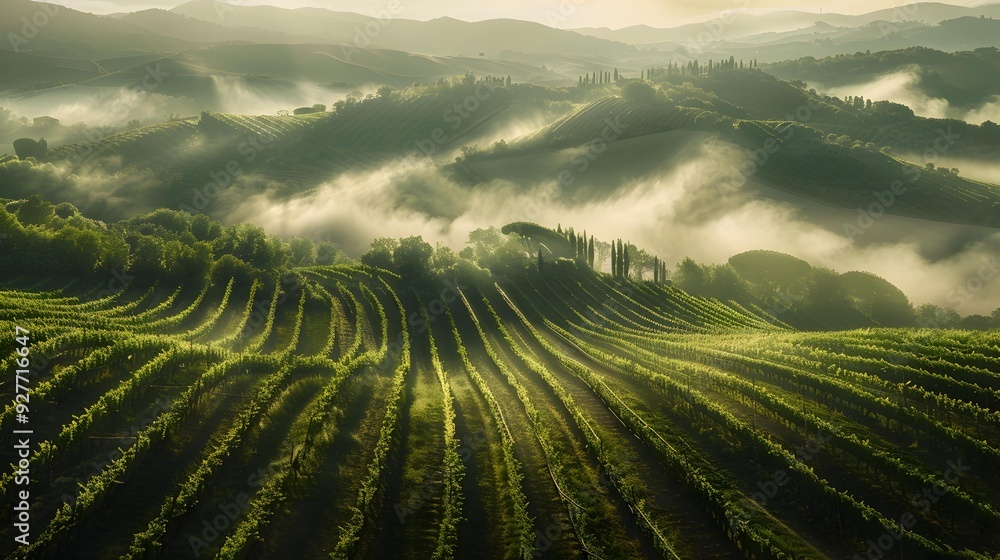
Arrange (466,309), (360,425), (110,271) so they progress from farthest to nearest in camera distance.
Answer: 1. (466,309)
2. (110,271)
3. (360,425)

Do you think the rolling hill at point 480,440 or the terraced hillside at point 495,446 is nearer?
the terraced hillside at point 495,446

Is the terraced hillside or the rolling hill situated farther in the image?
the rolling hill

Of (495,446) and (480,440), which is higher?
(495,446)

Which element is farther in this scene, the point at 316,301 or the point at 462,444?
the point at 316,301

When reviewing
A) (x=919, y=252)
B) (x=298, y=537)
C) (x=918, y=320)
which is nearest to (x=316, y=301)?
(x=298, y=537)

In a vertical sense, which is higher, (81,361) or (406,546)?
(81,361)

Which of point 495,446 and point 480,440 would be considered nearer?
point 495,446

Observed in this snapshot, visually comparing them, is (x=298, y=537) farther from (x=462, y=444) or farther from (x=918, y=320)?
(x=918, y=320)

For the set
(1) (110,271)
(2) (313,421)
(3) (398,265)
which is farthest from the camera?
(3) (398,265)
